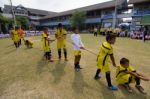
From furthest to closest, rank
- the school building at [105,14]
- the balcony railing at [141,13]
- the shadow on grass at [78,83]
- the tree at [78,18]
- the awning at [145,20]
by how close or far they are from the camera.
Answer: the tree at [78,18] < the school building at [105,14] < the balcony railing at [141,13] < the awning at [145,20] < the shadow on grass at [78,83]

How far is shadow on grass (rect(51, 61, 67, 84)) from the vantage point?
21.8ft

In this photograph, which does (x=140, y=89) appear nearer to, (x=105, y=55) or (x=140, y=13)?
(x=105, y=55)

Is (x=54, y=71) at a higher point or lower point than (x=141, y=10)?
lower

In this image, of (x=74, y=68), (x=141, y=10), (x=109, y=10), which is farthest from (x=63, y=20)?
(x=74, y=68)

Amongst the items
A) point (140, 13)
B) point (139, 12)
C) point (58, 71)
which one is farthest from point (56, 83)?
point (139, 12)

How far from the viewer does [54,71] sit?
300 inches

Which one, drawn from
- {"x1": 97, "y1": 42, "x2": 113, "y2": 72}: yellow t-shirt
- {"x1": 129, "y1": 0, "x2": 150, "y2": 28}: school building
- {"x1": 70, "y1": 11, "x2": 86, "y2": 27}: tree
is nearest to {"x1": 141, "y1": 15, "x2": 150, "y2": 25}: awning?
{"x1": 129, "y1": 0, "x2": 150, "y2": 28}: school building

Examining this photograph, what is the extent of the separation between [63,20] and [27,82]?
54.4m

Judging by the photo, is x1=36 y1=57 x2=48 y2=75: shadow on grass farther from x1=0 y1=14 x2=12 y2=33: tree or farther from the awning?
x1=0 y1=14 x2=12 y2=33: tree

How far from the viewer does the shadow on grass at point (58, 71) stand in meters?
6.66

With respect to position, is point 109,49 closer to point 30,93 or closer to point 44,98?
point 44,98

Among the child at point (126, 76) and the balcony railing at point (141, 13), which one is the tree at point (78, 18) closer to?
the balcony railing at point (141, 13)

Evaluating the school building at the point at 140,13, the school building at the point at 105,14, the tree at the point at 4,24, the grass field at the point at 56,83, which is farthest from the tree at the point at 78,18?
the grass field at the point at 56,83

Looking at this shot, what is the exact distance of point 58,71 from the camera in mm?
7594
